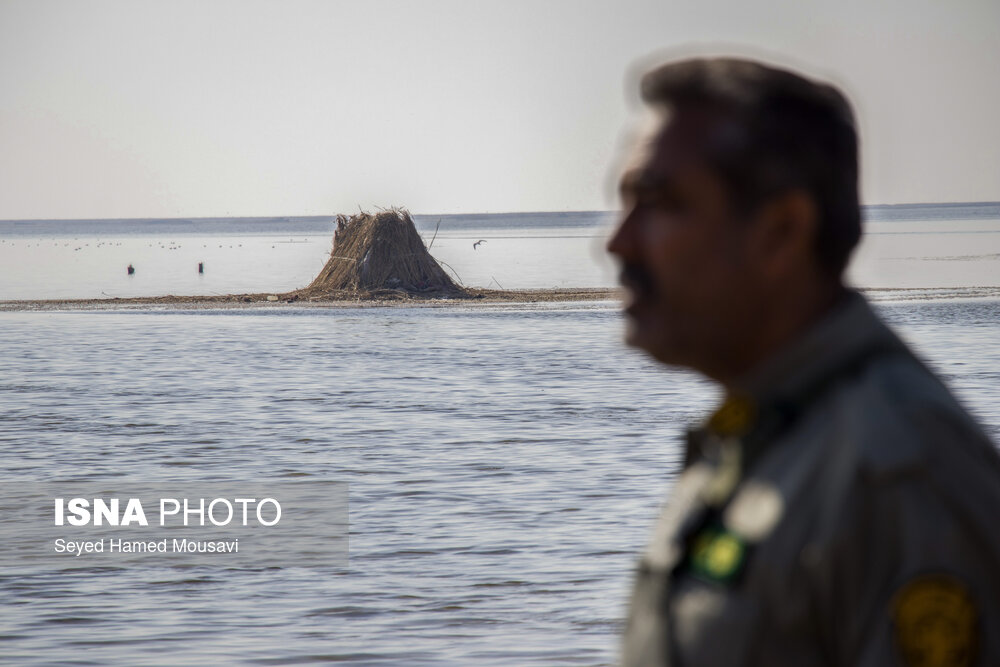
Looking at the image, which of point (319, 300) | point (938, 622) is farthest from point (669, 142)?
point (319, 300)

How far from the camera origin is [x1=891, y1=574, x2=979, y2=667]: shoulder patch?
1.22 metres

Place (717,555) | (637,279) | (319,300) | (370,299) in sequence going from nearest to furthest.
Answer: (717,555), (637,279), (370,299), (319,300)

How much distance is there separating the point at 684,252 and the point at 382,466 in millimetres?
11540

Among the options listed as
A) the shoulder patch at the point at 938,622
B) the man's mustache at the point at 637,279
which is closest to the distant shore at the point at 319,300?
the man's mustache at the point at 637,279

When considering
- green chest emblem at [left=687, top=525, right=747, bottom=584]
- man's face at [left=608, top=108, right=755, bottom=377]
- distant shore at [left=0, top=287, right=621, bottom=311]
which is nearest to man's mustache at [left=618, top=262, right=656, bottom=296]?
man's face at [left=608, top=108, right=755, bottom=377]

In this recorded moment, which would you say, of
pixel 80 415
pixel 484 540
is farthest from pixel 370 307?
pixel 484 540

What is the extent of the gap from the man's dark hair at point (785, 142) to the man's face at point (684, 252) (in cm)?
2

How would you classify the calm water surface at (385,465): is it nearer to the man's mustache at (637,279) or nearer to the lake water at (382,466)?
the lake water at (382,466)

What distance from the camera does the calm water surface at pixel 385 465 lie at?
7.65 m

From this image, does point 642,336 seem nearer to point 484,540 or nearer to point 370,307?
point 484,540

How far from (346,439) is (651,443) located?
3.31 meters

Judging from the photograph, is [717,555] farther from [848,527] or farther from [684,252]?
[684,252]

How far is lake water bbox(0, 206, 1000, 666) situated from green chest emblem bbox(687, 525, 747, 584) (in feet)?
19.0

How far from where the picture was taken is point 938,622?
1220 mm
